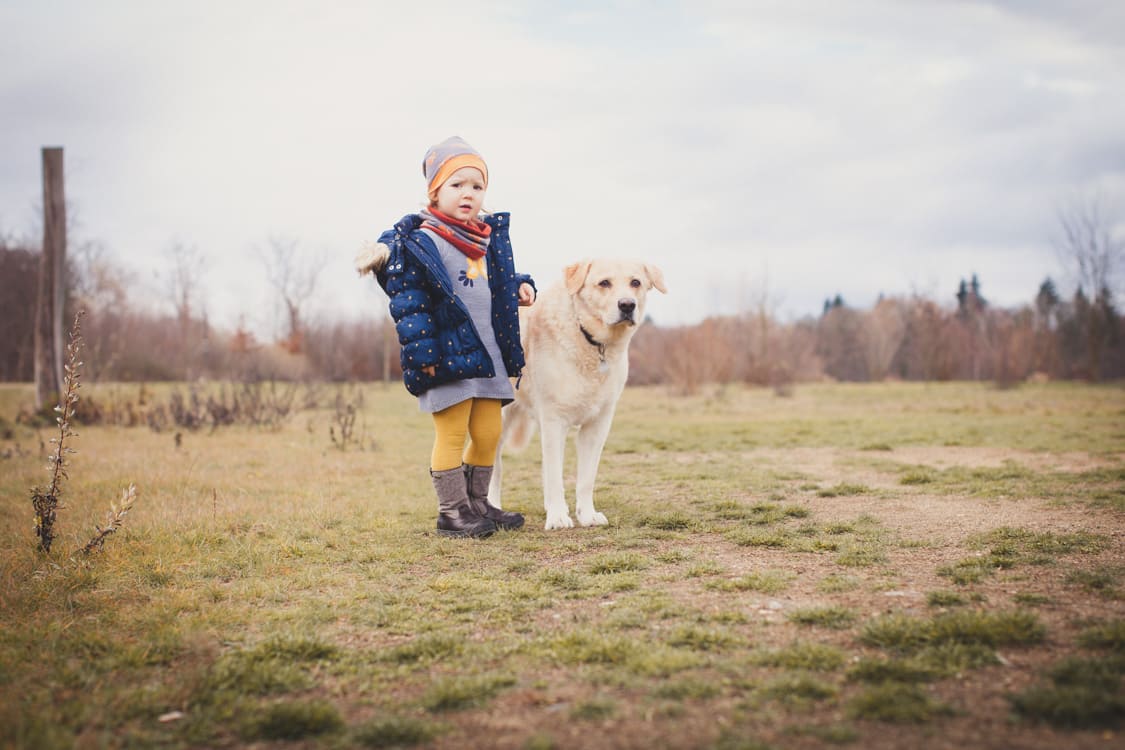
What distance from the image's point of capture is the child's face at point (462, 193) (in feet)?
15.4

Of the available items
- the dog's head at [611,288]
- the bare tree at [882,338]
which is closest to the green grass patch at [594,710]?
the dog's head at [611,288]

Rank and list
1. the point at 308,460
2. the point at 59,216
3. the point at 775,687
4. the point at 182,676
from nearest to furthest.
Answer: the point at 775,687 → the point at 182,676 → the point at 308,460 → the point at 59,216

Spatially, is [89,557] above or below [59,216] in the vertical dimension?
below

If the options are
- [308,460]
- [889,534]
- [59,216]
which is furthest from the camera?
[59,216]

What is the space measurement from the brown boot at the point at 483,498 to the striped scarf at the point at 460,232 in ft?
4.72

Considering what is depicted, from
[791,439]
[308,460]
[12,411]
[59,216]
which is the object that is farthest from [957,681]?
[12,411]

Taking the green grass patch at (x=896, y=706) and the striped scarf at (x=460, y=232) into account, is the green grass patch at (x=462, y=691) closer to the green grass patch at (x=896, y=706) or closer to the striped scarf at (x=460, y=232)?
the green grass patch at (x=896, y=706)

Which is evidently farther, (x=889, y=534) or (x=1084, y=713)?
(x=889, y=534)

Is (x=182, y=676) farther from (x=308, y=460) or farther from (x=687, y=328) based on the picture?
(x=687, y=328)

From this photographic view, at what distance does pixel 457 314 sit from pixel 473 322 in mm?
120

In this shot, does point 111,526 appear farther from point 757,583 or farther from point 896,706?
point 896,706

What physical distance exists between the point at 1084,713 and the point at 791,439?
9.42 meters

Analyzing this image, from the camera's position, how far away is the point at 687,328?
934 inches

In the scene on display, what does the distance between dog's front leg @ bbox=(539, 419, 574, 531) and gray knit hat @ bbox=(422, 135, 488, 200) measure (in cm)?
170
